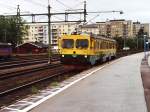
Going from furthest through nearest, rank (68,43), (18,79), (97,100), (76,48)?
(68,43) < (76,48) < (18,79) < (97,100)

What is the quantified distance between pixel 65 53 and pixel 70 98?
18375 mm

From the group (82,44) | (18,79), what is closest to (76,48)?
(82,44)

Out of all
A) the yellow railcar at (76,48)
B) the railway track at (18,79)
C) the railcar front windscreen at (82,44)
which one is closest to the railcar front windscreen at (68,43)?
the yellow railcar at (76,48)

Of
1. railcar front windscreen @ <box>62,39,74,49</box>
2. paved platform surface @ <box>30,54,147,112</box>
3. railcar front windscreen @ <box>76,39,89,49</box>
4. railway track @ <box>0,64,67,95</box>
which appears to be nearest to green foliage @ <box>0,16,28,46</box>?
railcar front windscreen @ <box>62,39,74,49</box>

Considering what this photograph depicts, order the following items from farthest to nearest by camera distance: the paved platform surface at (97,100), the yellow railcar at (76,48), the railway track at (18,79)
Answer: the yellow railcar at (76,48) → the railway track at (18,79) → the paved platform surface at (97,100)

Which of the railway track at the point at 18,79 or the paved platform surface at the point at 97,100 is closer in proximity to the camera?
the paved platform surface at the point at 97,100

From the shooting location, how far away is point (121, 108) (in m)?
12.4

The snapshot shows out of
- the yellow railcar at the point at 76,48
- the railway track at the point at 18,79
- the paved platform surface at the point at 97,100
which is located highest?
the yellow railcar at the point at 76,48

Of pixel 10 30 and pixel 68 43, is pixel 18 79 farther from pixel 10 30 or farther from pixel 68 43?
pixel 10 30

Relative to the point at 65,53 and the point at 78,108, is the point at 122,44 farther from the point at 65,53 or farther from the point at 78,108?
the point at 78,108

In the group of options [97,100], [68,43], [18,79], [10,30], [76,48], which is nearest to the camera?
[97,100]

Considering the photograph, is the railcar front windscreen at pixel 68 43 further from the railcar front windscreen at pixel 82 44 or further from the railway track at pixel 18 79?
the railway track at pixel 18 79

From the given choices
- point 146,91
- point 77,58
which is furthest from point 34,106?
point 77,58

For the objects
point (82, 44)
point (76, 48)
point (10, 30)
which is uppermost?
point (10, 30)
